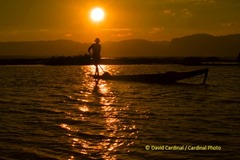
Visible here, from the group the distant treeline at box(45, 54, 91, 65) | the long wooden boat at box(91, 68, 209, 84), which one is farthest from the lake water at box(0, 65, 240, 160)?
the distant treeline at box(45, 54, 91, 65)

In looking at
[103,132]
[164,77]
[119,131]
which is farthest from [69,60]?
[103,132]

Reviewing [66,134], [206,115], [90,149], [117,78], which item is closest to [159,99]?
[206,115]

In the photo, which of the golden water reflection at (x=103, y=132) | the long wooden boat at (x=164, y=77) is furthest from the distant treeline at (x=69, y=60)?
the golden water reflection at (x=103, y=132)

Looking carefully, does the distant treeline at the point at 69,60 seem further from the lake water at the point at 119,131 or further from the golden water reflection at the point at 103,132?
the golden water reflection at the point at 103,132

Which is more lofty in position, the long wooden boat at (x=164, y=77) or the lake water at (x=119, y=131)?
the long wooden boat at (x=164, y=77)

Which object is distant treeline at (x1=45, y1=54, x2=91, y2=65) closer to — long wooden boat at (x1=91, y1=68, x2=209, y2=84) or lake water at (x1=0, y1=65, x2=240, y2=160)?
long wooden boat at (x1=91, y1=68, x2=209, y2=84)

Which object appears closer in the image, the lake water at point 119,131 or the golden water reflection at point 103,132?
the lake water at point 119,131

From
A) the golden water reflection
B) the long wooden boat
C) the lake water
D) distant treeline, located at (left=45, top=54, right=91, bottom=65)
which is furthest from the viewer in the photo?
distant treeline, located at (left=45, top=54, right=91, bottom=65)

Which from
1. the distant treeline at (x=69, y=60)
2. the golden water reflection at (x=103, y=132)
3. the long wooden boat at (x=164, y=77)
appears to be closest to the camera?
the golden water reflection at (x=103, y=132)

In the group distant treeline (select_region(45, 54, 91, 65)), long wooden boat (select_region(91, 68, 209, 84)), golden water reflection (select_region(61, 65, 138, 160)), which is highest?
distant treeline (select_region(45, 54, 91, 65))

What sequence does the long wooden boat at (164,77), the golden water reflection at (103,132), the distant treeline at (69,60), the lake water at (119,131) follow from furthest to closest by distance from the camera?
the distant treeline at (69,60)
the long wooden boat at (164,77)
the golden water reflection at (103,132)
the lake water at (119,131)

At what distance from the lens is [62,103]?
16.9m

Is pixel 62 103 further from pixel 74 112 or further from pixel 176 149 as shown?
pixel 176 149

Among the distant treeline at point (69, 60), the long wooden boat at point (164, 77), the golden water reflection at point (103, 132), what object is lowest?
the golden water reflection at point (103, 132)
